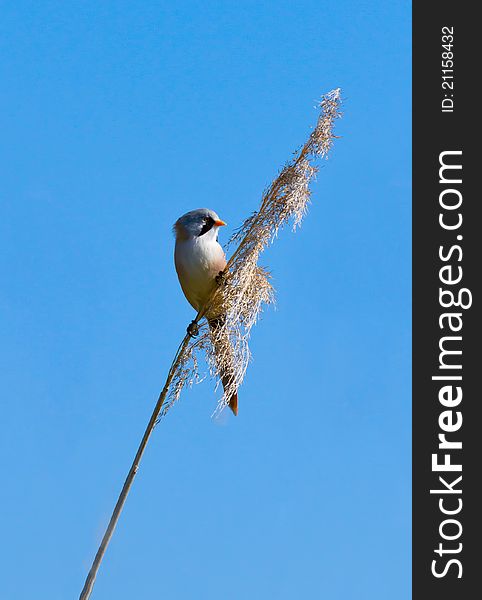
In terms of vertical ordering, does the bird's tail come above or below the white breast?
below

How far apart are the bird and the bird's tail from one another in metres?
0.70

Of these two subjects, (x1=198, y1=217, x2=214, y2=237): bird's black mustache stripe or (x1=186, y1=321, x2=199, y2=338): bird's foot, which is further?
(x1=198, y1=217, x2=214, y2=237): bird's black mustache stripe

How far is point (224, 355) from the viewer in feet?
9.72

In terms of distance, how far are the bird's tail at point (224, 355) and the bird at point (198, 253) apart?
0.70m

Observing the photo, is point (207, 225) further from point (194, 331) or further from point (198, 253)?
point (194, 331)

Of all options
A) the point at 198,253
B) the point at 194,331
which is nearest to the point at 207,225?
the point at 198,253

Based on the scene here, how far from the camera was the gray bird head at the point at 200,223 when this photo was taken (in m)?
3.80

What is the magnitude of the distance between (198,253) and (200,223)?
16 cm

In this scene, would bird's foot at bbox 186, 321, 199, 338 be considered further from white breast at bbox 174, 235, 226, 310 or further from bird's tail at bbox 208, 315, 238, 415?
Answer: white breast at bbox 174, 235, 226, 310

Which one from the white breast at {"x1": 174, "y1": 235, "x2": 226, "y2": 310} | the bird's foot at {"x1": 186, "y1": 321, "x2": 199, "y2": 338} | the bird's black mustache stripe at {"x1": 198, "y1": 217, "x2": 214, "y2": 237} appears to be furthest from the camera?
the bird's black mustache stripe at {"x1": 198, "y1": 217, "x2": 214, "y2": 237}

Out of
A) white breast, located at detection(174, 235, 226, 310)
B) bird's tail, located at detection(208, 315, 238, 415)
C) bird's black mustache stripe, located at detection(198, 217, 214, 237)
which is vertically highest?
bird's black mustache stripe, located at detection(198, 217, 214, 237)

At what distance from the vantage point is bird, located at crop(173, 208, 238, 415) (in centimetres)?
371

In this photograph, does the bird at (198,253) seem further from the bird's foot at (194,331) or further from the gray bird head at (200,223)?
the bird's foot at (194,331)

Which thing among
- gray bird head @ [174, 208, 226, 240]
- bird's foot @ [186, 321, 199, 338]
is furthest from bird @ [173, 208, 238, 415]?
bird's foot @ [186, 321, 199, 338]
